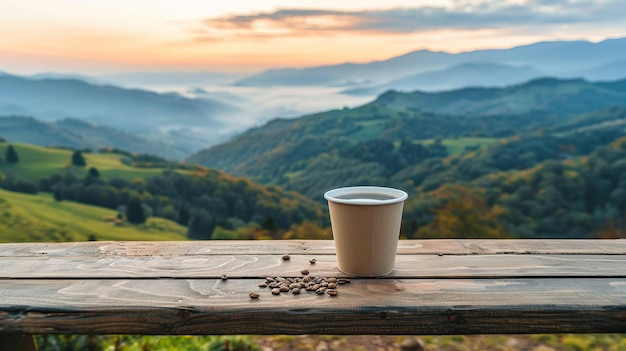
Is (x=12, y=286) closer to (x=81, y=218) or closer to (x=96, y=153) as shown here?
(x=81, y=218)

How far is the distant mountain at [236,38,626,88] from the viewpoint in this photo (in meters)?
5.60

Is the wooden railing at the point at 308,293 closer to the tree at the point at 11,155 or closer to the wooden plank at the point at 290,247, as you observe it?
the wooden plank at the point at 290,247

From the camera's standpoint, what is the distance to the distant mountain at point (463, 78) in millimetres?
6184

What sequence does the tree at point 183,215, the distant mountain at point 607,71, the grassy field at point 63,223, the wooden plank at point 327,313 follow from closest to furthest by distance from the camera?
1. the wooden plank at point 327,313
2. the grassy field at point 63,223
3. the tree at point 183,215
4. the distant mountain at point 607,71

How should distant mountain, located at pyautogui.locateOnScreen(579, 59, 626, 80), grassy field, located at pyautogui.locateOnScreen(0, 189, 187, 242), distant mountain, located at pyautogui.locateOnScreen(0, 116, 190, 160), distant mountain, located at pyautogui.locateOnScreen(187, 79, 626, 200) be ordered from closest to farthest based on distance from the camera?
grassy field, located at pyautogui.locateOnScreen(0, 189, 187, 242), distant mountain, located at pyautogui.locateOnScreen(0, 116, 190, 160), distant mountain, located at pyautogui.locateOnScreen(187, 79, 626, 200), distant mountain, located at pyautogui.locateOnScreen(579, 59, 626, 80)

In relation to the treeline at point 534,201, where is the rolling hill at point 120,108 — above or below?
above

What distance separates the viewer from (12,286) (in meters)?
1.04

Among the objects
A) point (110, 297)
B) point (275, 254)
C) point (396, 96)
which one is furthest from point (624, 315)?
point (396, 96)

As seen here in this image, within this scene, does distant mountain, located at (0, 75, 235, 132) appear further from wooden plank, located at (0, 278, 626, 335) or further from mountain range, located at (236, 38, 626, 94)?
wooden plank, located at (0, 278, 626, 335)

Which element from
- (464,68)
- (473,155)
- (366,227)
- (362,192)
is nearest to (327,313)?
(366,227)

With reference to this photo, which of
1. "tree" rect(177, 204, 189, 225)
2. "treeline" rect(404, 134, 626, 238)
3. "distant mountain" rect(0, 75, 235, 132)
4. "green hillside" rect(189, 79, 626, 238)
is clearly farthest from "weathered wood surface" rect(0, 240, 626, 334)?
"distant mountain" rect(0, 75, 235, 132)

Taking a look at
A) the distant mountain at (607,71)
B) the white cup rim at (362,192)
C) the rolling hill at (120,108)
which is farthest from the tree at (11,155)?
the distant mountain at (607,71)

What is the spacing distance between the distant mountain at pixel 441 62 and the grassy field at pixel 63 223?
2299 millimetres

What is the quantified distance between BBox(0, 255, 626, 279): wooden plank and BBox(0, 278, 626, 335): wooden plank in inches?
4.6
